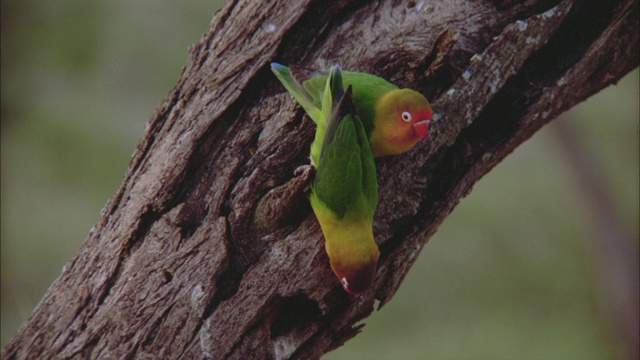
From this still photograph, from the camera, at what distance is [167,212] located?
2.90 meters

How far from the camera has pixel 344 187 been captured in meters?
2.85

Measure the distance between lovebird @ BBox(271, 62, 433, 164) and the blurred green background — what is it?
3.81 m

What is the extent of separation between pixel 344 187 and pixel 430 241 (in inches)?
198

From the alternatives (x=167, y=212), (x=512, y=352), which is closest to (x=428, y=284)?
(x=512, y=352)

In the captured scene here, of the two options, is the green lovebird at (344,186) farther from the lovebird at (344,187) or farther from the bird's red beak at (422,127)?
the bird's red beak at (422,127)

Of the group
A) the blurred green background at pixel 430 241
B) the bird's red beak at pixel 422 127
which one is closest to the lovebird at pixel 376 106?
the bird's red beak at pixel 422 127

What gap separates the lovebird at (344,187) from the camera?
8.84ft

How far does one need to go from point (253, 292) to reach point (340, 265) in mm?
396

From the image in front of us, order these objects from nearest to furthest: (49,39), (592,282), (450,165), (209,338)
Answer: (209,338) → (450,165) → (592,282) → (49,39)

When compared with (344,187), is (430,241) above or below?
below

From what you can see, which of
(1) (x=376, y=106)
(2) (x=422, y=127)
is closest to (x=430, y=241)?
(1) (x=376, y=106)

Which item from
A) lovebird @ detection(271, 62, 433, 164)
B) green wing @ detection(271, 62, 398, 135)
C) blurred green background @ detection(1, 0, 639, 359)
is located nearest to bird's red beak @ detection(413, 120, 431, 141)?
lovebird @ detection(271, 62, 433, 164)

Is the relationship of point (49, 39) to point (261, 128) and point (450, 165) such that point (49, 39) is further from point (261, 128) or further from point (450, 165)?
point (450, 165)

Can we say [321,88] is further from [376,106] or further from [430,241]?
[430,241]
